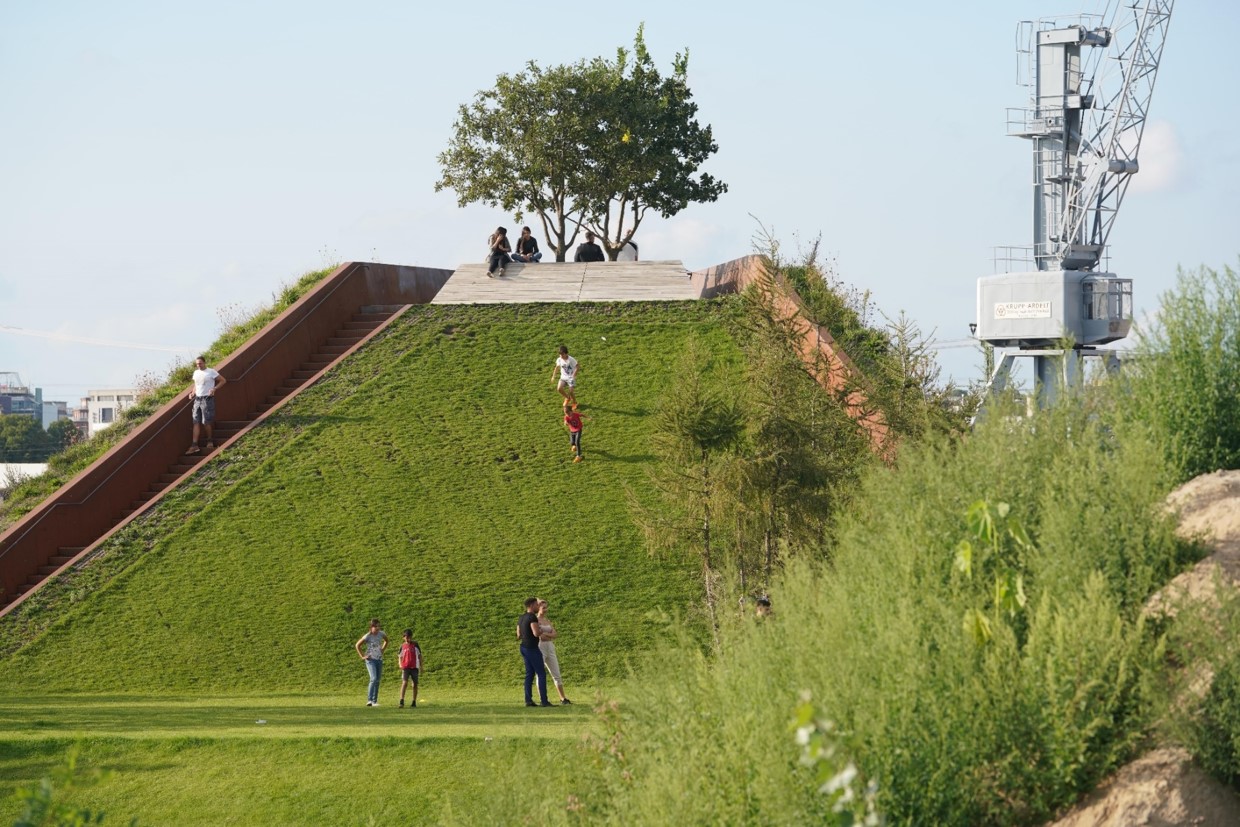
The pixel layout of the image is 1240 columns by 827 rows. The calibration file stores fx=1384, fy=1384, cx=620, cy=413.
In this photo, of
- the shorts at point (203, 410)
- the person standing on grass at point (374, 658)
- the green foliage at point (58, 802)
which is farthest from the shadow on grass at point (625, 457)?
the green foliage at point (58, 802)

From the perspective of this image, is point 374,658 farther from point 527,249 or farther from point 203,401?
point 527,249

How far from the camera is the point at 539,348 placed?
1033 inches

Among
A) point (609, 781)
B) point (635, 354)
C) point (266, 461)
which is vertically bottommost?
point (609, 781)

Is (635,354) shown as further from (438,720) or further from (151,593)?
(438,720)

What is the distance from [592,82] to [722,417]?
24071 millimetres

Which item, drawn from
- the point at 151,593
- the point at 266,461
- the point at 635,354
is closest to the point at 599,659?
the point at 151,593

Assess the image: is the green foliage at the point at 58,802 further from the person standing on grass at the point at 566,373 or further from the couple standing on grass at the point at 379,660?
the person standing on grass at the point at 566,373

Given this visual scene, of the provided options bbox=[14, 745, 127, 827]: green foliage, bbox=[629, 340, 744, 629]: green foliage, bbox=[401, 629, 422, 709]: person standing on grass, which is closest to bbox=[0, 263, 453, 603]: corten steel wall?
bbox=[401, 629, 422, 709]: person standing on grass

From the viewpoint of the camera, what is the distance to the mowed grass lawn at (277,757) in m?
11.7

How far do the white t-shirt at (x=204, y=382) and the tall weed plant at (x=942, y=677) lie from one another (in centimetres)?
1556

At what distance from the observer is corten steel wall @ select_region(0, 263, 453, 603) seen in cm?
2048

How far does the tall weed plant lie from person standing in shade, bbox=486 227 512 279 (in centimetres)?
2164

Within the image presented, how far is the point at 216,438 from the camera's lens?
23.7m

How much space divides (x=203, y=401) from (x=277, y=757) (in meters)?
11.3
